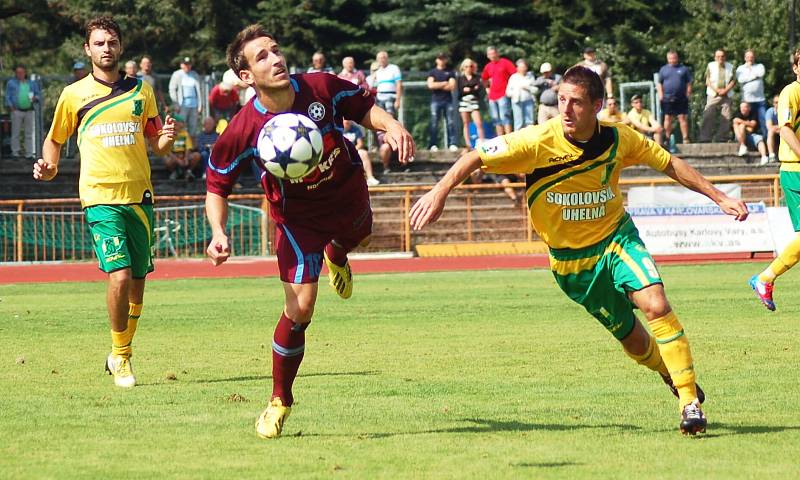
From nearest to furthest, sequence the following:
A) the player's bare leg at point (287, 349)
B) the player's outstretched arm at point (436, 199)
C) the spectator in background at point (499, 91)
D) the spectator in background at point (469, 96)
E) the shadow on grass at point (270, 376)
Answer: the player's outstretched arm at point (436, 199)
the player's bare leg at point (287, 349)
the shadow on grass at point (270, 376)
the spectator in background at point (499, 91)
the spectator in background at point (469, 96)

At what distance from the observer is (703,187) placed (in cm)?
778

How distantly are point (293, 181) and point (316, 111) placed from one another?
438 millimetres

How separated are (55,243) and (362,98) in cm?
1839

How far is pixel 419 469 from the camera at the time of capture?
6664 millimetres

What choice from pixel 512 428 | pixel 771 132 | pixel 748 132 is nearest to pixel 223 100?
pixel 748 132

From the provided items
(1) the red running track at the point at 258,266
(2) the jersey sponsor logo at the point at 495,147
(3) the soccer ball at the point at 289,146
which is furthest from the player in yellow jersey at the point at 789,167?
(1) the red running track at the point at 258,266

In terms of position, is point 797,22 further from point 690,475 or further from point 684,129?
point 690,475

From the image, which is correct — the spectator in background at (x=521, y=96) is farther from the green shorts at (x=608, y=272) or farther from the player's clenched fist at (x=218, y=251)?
the player's clenched fist at (x=218, y=251)

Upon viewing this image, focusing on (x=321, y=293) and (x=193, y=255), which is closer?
(x=321, y=293)

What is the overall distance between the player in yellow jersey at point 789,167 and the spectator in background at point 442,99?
51.3 feet

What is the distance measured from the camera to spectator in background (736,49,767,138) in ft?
95.3

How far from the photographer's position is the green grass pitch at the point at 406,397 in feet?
22.5

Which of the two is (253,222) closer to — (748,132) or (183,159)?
(183,159)

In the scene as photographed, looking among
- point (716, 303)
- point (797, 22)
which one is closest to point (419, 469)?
point (716, 303)
